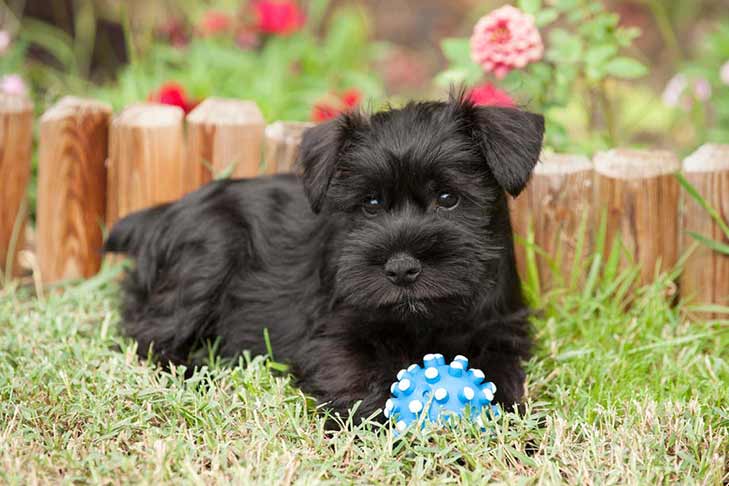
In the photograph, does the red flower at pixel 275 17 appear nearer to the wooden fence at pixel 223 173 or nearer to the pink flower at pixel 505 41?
the wooden fence at pixel 223 173

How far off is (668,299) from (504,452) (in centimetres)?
160

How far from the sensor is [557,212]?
412 cm

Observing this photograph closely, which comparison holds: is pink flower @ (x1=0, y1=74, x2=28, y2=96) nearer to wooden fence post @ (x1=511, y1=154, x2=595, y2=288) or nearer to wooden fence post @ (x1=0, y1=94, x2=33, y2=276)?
wooden fence post @ (x1=0, y1=94, x2=33, y2=276)

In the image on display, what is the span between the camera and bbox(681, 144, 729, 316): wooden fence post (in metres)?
3.94

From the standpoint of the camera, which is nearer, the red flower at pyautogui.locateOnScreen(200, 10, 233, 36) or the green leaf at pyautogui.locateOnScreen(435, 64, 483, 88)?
the green leaf at pyautogui.locateOnScreen(435, 64, 483, 88)

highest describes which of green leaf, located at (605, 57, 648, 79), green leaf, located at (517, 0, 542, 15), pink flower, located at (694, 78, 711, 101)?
green leaf, located at (517, 0, 542, 15)

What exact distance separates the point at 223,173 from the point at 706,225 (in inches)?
83.5

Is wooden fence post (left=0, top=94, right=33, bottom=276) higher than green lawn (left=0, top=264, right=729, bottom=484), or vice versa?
wooden fence post (left=0, top=94, right=33, bottom=276)

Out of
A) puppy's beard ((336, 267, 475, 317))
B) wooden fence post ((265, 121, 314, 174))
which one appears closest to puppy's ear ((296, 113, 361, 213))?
puppy's beard ((336, 267, 475, 317))

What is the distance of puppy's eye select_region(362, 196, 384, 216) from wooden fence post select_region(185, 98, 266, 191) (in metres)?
1.31

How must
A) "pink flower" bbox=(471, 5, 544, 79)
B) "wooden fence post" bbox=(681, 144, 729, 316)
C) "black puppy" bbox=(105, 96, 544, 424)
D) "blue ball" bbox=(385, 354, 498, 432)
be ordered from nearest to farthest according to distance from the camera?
1. "blue ball" bbox=(385, 354, 498, 432)
2. "black puppy" bbox=(105, 96, 544, 424)
3. "wooden fence post" bbox=(681, 144, 729, 316)
4. "pink flower" bbox=(471, 5, 544, 79)

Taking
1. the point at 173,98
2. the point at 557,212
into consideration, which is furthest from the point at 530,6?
the point at 173,98

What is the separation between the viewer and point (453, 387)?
120 inches

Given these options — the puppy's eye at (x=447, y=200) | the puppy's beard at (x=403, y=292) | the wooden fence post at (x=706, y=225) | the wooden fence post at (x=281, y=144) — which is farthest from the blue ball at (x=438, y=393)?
the wooden fence post at (x=281, y=144)
